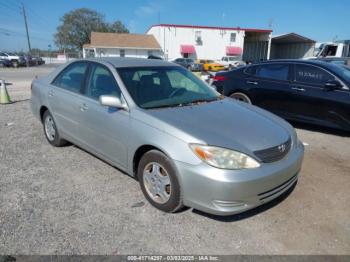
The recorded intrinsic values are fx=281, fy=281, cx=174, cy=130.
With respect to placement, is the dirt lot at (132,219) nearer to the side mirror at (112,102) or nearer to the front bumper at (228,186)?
the front bumper at (228,186)

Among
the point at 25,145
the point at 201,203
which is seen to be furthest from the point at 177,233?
the point at 25,145

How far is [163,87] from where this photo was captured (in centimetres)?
365

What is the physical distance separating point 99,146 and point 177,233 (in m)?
1.56

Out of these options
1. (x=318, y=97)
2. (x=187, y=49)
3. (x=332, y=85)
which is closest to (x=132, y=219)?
(x=318, y=97)

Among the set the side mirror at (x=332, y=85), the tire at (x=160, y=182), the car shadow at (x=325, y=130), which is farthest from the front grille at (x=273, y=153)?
the car shadow at (x=325, y=130)

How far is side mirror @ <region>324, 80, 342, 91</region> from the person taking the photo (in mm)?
5531

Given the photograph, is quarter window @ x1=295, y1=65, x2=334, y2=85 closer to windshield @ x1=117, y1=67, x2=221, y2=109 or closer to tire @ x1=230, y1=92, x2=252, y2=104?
tire @ x1=230, y1=92, x2=252, y2=104

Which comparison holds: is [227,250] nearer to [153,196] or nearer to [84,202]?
[153,196]

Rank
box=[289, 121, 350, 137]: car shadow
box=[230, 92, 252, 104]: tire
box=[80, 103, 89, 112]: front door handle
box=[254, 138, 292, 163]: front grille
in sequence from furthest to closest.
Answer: box=[230, 92, 252, 104]: tire → box=[289, 121, 350, 137]: car shadow → box=[80, 103, 89, 112]: front door handle → box=[254, 138, 292, 163]: front grille

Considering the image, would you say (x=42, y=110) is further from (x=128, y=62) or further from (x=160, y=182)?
(x=160, y=182)

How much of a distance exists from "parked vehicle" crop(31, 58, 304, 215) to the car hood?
0.01m

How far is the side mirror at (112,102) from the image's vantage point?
3.06m

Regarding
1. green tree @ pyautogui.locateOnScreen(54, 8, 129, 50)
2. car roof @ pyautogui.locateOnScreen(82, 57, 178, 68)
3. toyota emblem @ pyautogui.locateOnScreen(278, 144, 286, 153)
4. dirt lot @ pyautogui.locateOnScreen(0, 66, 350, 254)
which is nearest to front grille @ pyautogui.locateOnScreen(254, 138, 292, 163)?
toyota emblem @ pyautogui.locateOnScreen(278, 144, 286, 153)

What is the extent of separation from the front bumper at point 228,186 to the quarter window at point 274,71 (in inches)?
164
